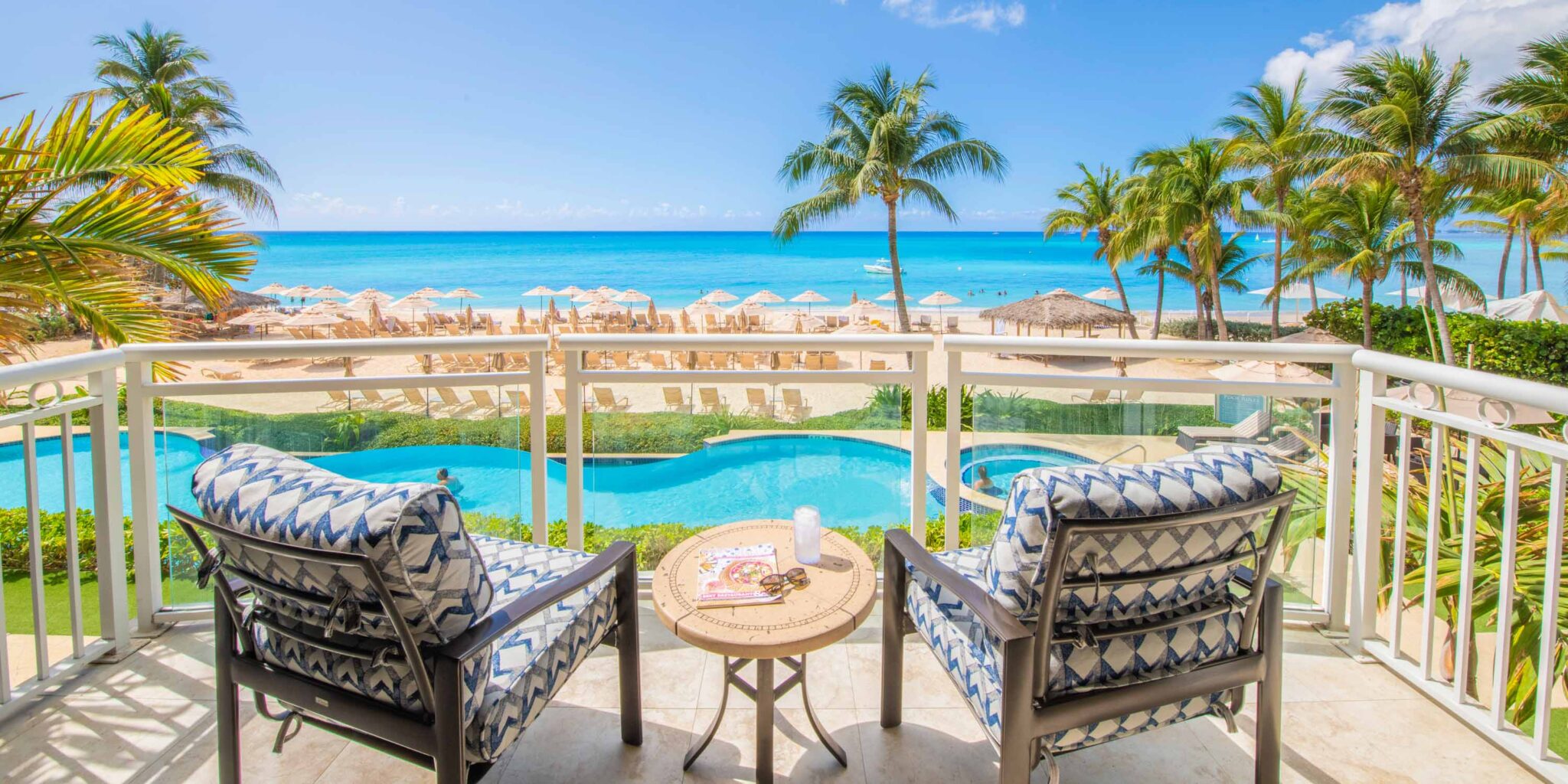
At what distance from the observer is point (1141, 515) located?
1.14 m

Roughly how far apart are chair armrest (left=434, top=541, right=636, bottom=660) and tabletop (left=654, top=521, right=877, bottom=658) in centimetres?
15

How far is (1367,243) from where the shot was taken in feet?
71.4

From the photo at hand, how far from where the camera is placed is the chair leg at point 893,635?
1.70 meters

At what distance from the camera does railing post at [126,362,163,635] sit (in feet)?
7.46

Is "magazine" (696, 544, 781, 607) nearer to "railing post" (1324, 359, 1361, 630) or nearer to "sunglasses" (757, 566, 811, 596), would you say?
"sunglasses" (757, 566, 811, 596)

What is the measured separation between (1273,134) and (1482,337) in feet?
31.6

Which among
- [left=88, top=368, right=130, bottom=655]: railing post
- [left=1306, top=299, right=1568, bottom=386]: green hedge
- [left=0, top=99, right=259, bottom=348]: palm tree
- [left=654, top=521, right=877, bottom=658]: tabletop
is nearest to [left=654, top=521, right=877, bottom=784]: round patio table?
[left=654, top=521, right=877, bottom=658]: tabletop

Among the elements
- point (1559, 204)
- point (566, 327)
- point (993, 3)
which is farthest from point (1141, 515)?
point (993, 3)

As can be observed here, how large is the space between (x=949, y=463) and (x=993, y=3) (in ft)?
140

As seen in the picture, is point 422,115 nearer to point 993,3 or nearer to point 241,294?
point 241,294

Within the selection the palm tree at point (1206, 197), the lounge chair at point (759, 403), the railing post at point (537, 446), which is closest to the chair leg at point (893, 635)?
the lounge chair at point (759, 403)

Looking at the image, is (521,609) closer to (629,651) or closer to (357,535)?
(357,535)

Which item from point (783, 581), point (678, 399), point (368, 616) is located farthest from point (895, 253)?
point (368, 616)

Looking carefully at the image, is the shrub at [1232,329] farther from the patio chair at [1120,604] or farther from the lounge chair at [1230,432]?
the patio chair at [1120,604]
